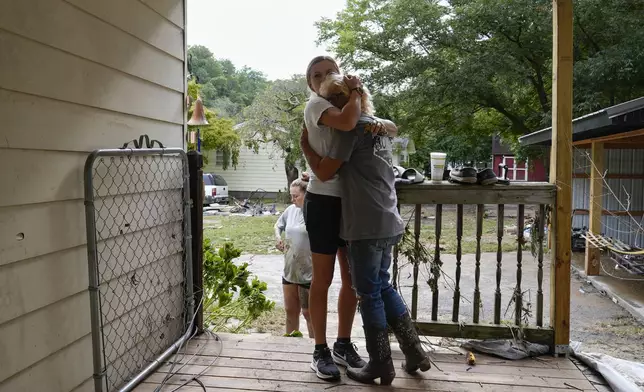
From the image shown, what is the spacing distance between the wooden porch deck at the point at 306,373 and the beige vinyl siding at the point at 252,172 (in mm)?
16397

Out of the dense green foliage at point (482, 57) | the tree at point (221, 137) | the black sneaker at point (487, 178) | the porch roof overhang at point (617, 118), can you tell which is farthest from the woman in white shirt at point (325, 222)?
the tree at point (221, 137)

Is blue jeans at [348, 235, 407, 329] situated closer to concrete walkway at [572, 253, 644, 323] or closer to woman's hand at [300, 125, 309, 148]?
woman's hand at [300, 125, 309, 148]

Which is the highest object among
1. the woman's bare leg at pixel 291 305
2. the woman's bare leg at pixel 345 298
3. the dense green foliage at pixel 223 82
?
the dense green foliage at pixel 223 82

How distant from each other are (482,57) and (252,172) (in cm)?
1064

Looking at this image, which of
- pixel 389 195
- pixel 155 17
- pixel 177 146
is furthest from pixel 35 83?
pixel 389 195

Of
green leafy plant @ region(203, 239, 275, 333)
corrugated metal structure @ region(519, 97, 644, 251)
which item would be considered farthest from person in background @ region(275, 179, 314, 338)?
corrugated metal structure @ region(519, 97, 644, 251)

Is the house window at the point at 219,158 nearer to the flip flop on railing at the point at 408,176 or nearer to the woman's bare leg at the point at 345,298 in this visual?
A: the flip flop on railing at the point at 408,176

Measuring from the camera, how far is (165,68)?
2.59 m

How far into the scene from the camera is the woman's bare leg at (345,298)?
7.54 ft

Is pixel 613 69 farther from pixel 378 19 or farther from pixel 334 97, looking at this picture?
pixel 334 97

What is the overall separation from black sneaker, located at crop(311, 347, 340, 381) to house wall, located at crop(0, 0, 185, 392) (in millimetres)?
949

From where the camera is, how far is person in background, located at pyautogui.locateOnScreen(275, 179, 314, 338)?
3.45 metres

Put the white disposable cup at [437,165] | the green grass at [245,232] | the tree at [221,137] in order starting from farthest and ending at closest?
the tree at [221,137]
the green grass at [245,232]
the white disposable cup at [437,165]

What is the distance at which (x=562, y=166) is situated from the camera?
2.56 meters
